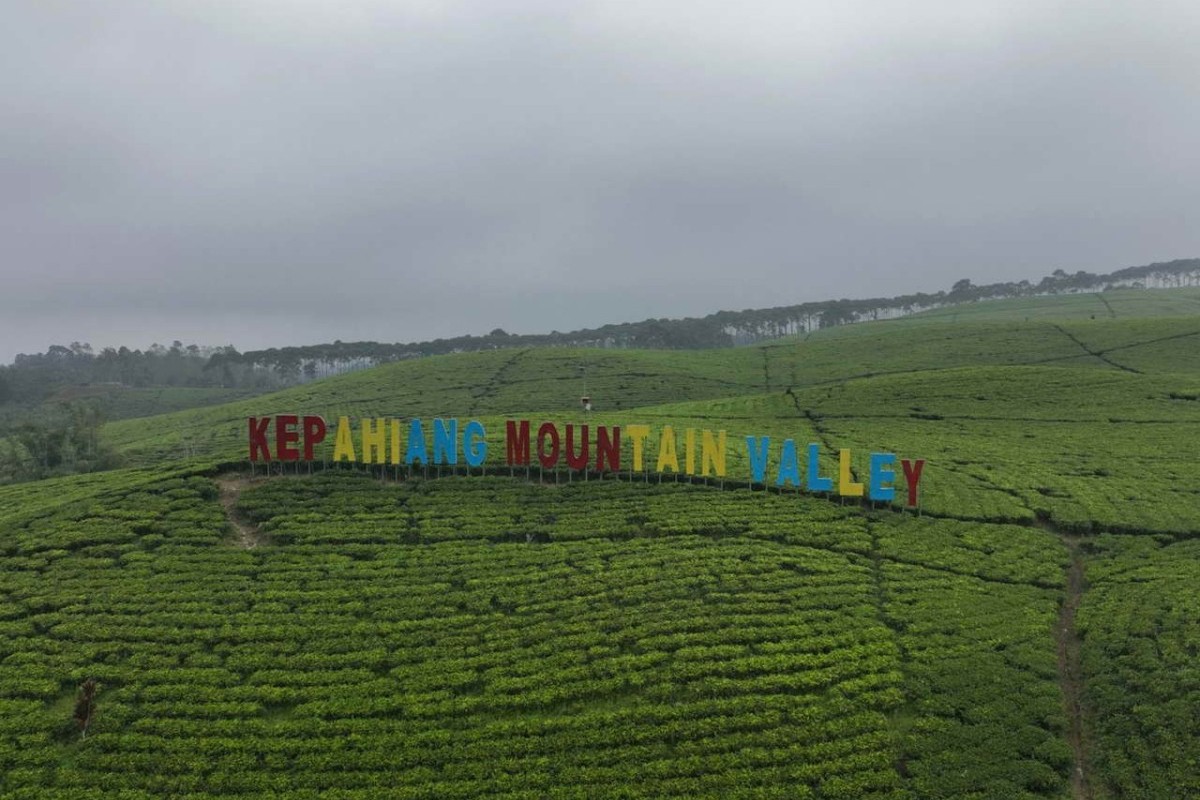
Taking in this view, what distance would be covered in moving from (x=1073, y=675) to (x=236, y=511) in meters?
40.4

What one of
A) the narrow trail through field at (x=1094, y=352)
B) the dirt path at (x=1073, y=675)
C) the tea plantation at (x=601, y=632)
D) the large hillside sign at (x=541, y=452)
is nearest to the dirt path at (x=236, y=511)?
the tea plantation at (x=601, y=632)

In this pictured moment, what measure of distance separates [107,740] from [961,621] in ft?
104

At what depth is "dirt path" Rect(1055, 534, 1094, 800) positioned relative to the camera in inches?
819

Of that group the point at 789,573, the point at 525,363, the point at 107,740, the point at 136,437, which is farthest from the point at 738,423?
the point at 136,437

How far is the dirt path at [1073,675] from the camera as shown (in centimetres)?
2080

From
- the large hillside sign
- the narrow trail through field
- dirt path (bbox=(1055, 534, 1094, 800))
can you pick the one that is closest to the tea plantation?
dirt path (bbox=(1055, 534, 1094, 800))

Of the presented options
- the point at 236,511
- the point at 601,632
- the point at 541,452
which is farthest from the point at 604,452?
the point at 236,511

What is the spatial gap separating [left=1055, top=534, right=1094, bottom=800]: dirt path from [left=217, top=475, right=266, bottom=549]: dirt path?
3566cm

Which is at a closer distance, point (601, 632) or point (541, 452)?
point (601, 632)

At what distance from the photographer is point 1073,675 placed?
81.8ft

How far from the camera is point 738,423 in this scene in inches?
2490

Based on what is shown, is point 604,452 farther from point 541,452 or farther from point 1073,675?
point 1073,675

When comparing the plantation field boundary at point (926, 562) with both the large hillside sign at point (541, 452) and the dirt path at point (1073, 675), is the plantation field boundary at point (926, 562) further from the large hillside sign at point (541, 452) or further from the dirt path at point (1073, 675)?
the large hillside sign at point (541, 452)

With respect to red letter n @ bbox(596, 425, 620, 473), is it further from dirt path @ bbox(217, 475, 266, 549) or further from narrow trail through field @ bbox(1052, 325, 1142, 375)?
narrow trail through field @ bbox(1052, 325, 1142, 375)
